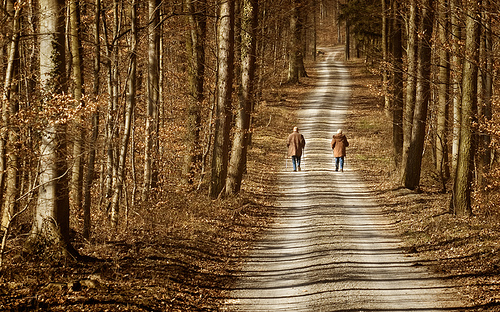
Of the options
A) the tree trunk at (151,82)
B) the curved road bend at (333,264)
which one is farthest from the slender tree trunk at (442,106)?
the tree trunk at (151,82)

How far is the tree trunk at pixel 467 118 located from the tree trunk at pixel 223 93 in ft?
19.6

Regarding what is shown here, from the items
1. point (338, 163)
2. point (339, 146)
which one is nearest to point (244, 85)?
point (339, 146)

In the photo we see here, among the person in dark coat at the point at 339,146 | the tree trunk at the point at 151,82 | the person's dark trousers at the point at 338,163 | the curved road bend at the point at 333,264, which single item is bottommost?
the curved road bend at the point at 333,264

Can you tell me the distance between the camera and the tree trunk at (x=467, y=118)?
492 inches

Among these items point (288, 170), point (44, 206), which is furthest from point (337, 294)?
point (288, 170)

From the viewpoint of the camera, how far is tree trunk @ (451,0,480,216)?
12500mm

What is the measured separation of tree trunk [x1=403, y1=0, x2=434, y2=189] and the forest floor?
0.67 metres

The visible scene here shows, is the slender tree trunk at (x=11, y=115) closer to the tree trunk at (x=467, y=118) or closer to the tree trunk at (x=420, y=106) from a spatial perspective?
the tree trunk at (x=467, y=118)

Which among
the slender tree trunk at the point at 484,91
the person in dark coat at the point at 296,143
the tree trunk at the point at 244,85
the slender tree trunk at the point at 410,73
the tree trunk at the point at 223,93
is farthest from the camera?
the person in dark coat at the point at 296,143

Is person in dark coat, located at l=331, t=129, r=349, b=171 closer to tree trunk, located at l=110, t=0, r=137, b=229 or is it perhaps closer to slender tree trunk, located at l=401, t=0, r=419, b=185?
slender tree trunk, located at l=401, t=0, r=419, b=185

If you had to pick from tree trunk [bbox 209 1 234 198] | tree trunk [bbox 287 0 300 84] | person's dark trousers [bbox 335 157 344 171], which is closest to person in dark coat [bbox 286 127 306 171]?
person's dark trousers [bbox 335 157 344 171]

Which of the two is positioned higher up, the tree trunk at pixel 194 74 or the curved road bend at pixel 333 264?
the tree trunk at pixel 194 74

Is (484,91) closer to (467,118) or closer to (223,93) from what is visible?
(467,118)

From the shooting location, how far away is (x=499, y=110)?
16.7 meters
